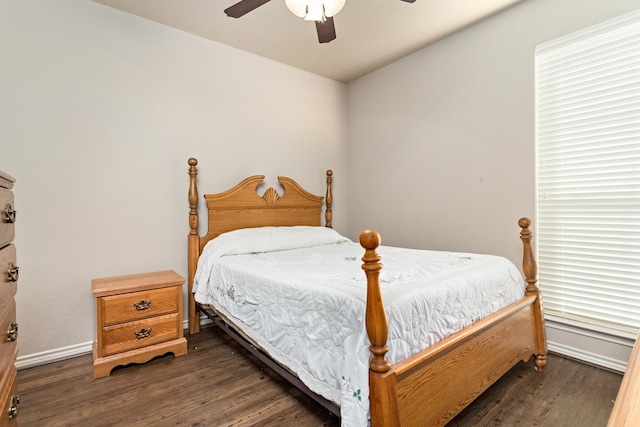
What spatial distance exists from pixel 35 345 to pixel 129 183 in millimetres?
1296

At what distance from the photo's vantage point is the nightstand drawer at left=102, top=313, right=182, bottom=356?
2.08 metres

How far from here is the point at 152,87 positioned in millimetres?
2676

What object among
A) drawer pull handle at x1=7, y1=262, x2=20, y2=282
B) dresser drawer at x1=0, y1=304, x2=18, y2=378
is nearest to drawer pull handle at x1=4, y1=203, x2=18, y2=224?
drawer pull handle at x1=7, y1=262, x2=20, y2=282

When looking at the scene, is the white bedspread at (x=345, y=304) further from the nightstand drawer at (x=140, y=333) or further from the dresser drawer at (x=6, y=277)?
the dresser drawer at (x=6, y=277)

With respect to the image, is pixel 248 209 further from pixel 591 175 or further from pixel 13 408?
pixel 591 175

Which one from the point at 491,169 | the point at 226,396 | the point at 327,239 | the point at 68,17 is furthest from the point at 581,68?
the point at 68,17

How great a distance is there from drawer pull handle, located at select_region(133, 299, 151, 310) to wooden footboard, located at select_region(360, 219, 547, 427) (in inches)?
68.0

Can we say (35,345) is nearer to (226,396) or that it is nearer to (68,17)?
(226,396)

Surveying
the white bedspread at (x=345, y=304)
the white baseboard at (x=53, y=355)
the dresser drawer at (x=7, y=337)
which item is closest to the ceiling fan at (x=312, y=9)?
the white bedspread at (x=345, y=304)

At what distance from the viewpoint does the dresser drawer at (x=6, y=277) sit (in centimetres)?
94

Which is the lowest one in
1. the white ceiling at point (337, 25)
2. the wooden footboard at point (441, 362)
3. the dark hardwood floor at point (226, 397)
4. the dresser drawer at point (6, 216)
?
the dark hardwood floor at point (226, 397)

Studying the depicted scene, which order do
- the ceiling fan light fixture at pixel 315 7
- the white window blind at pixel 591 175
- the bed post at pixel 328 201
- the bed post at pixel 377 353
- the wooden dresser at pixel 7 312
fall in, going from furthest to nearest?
1. the bed post at pixel 328 201
2. the white window blind at pixel 591 175
3. the ceiling fan light fixture at pixel 315 7
4. the bed post at pixel 377 353
5. the wooden dresser at pixel 7 312

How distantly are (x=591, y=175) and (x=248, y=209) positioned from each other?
276 cm

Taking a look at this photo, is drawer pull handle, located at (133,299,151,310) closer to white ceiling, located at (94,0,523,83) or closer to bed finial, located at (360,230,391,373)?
bed finial, located at (360,230,391,373)
